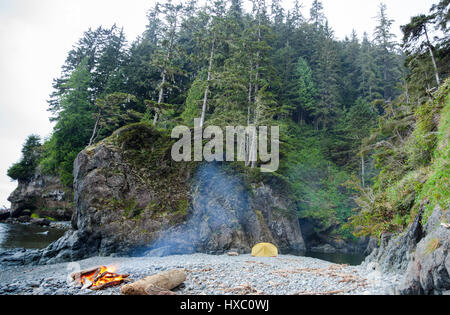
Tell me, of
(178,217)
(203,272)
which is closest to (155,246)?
(178,217)

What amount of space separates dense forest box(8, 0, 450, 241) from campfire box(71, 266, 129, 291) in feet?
27.0

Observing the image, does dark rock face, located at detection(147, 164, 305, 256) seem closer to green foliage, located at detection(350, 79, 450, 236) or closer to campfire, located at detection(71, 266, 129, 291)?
campfire, located at detection(71, 266, 129, 291)

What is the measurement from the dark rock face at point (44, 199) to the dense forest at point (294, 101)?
153 centimetres

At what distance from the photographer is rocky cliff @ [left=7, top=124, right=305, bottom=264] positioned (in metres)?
12.0

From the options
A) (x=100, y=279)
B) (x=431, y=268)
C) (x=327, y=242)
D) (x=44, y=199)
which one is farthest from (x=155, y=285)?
(x=44, y=199)

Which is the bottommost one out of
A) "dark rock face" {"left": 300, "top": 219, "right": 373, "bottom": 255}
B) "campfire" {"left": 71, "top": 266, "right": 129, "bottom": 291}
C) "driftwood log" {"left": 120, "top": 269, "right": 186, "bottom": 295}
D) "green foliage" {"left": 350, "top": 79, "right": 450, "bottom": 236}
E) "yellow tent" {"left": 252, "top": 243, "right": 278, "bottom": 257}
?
"dark rock face" {"left": 300, "top": 219, "right": 373, "bottom": 255}

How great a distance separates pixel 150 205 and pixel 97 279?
732cm

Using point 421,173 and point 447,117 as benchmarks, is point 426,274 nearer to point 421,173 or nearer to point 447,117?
point 421,173

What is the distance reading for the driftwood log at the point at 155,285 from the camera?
4.79 meters

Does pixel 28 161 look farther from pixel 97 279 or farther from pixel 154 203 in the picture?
pixel 97 279

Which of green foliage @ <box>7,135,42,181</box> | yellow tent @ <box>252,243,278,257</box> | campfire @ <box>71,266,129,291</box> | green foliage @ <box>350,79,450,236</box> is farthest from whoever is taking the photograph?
green foliage @ <box>7,135,42,181</box>

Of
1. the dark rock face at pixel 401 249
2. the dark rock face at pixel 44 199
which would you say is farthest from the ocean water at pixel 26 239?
the dark rock face at pixel 401 249

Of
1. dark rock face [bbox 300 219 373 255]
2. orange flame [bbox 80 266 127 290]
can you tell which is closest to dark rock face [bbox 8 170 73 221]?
orange flame [bbox 80 266 127 290]

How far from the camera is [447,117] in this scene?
7277 mm
